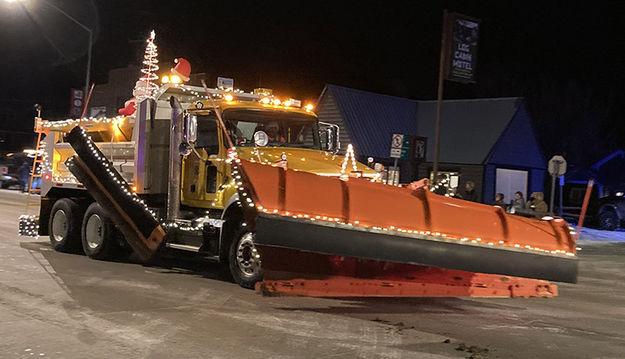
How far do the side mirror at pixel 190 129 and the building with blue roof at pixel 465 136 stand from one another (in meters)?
19.7

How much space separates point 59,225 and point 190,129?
4.53 meters

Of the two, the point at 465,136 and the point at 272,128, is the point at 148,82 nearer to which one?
the point at 272,128

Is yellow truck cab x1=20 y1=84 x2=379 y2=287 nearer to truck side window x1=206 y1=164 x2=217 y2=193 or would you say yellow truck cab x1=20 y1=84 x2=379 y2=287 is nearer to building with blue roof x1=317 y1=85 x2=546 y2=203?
truck side window x1=206 y1=164 x2=217 y2=193

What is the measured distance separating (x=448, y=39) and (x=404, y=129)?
14.0 meters

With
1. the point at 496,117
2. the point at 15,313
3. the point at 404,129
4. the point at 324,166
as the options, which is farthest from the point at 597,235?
the point at 15,313

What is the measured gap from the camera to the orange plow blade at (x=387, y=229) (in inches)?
277

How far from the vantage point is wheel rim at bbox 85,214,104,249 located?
38.7ft

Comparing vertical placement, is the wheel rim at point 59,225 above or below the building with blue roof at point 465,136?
below

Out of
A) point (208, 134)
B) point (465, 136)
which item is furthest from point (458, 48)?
point (465, 136)

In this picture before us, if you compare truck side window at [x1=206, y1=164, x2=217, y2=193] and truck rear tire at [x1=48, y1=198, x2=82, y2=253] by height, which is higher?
truck side window at [x1=206, y1=164, x2=217, y2=193]

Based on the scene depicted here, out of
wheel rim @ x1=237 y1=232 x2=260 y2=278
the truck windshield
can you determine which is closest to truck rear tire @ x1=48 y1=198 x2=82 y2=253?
the truck windshield

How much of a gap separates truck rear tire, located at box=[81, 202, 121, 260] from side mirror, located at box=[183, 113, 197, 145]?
8.11 ft

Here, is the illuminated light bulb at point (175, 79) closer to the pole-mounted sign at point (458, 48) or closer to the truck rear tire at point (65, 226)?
the truck rear tire at point (65, 226)

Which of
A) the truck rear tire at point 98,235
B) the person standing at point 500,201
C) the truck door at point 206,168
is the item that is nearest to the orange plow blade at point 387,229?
the truck door at point 206,168
